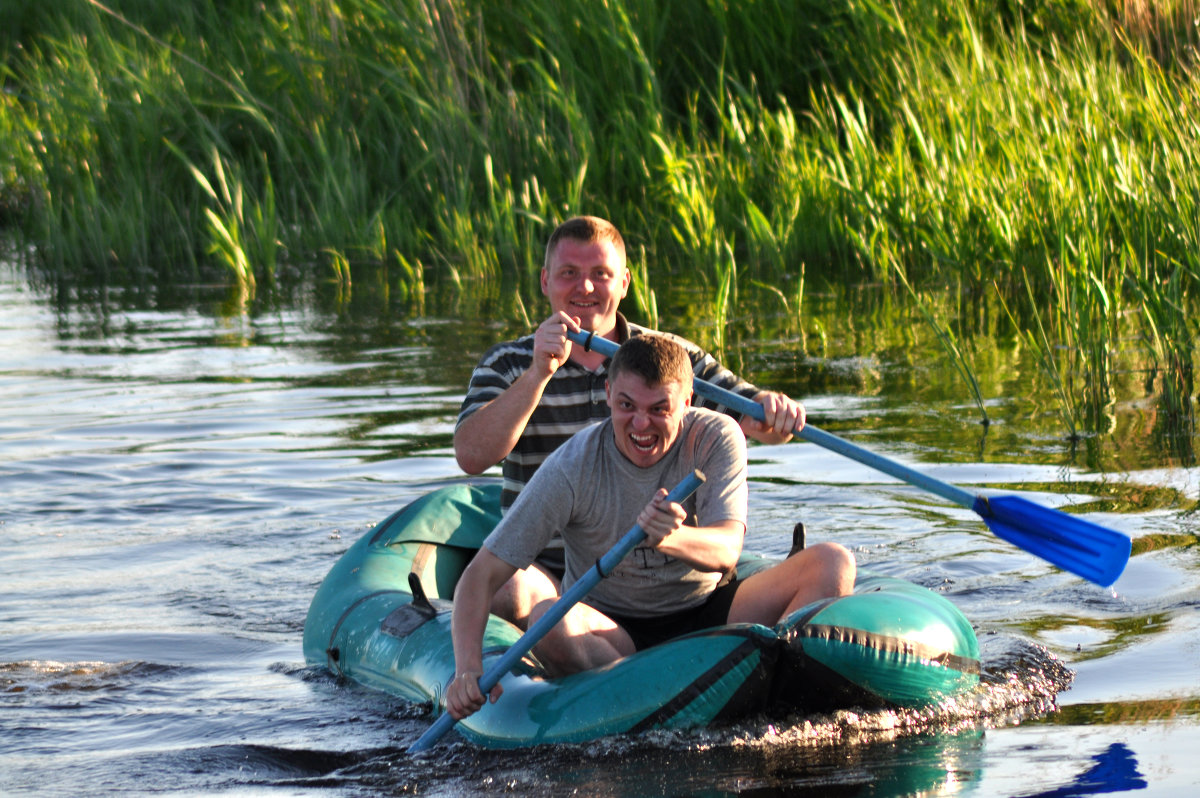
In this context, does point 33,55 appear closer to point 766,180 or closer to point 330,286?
point 330,286

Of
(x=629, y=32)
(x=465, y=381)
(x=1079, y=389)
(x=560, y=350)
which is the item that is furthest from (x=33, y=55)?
(x=560, y=350)

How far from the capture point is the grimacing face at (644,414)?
3.41 metres

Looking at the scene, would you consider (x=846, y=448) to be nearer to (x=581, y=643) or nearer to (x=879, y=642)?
(x=879, y=642)

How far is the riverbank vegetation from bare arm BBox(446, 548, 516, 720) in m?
3.99

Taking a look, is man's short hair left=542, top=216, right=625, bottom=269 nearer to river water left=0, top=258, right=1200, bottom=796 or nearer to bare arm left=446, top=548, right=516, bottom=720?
bare arm left=446, top=548, right=516, bottom=720

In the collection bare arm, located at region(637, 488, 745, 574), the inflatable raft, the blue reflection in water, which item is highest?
bare arm, located at region(637, 488, 745, 574)

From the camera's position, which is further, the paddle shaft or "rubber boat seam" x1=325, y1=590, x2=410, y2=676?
"rubber boat seam" x1=325, y1=590, x2=410, y2=676

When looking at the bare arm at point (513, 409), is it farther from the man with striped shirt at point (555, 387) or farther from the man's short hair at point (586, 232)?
the man's short hair at point (586, 232)

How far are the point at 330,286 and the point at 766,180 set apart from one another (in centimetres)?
307

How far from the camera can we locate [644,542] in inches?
139

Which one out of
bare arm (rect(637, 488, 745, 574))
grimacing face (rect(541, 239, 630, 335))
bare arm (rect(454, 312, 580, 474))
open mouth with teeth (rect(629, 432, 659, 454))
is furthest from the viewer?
grimacing face (rect(541, 239, 630, 335))

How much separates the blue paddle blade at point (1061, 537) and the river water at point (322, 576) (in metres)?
0.26

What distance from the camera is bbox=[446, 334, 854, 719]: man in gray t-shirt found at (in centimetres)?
340

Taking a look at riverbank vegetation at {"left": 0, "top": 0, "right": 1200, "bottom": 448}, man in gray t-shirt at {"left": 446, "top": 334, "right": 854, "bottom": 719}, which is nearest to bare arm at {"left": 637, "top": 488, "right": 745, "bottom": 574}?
man in gray t-shirt at {"left": 446, "top": 334, "right": 854, "bottom": 719}
